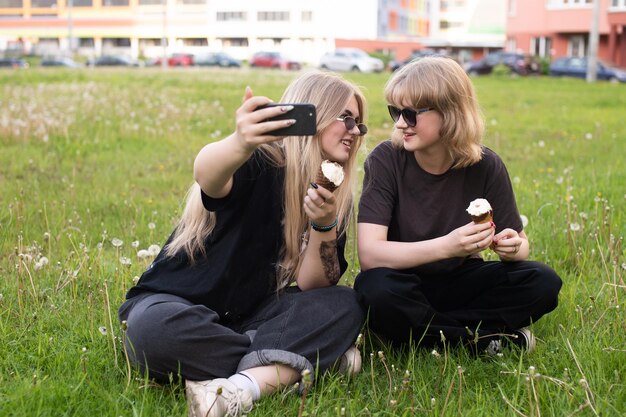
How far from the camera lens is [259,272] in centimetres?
311

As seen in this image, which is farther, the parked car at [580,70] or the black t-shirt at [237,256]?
the parked car at [580,70]

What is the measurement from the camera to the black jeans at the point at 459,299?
9.83ft

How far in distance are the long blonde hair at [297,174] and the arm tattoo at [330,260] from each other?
159mm

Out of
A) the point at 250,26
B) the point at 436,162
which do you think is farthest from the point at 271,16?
the point at 436,162

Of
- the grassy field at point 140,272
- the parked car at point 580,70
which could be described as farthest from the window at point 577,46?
the grassy field at point 140,272

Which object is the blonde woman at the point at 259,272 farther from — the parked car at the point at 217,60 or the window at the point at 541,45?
the window at the point at 541,45

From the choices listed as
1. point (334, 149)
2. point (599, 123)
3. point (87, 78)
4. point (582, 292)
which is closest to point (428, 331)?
point (334, 149)

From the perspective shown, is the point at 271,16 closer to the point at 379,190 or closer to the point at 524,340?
the point at 379,190

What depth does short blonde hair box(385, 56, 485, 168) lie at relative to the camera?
10.4ft

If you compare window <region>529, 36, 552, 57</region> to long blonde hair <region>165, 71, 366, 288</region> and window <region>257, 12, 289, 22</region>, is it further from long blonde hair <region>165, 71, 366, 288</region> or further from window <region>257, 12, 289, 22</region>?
long blonde hair <region>165, 71, 366, 288</region>

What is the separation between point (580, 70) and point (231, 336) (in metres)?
36.0

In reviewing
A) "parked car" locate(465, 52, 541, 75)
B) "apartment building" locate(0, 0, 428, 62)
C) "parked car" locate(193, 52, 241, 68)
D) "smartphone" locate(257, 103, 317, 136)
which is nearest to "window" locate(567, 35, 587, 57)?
"parked car" locate(465, 52, 541, 75)

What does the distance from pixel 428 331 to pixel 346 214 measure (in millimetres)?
537

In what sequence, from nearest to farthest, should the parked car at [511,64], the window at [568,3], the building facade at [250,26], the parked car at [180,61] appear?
the parked car at [511,64], the window at [568,3], the parked car at [180,61], the building facade at [250,26]
